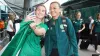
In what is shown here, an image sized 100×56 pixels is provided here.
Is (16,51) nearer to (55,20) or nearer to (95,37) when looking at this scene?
(55,20)

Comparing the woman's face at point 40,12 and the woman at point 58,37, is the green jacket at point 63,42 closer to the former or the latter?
the woman at point 58,37

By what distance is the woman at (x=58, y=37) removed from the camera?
4379 mm

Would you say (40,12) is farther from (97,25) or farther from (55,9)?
(97,25)

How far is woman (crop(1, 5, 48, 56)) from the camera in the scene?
398 centimetres

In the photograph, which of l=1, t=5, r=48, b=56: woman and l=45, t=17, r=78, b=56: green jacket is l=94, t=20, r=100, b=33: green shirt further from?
l=1, t=5, r=48, b=56: woman

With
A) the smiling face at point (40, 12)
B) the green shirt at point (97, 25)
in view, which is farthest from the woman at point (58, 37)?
the green shirt at point (97, 25)

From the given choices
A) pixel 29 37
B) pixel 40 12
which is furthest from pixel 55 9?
pixel 29 37

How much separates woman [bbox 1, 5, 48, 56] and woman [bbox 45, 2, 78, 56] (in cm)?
33

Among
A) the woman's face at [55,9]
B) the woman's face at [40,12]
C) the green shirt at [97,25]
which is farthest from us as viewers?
the green shirt at [97,25]

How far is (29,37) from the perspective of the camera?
4047mm

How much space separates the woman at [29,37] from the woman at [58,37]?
0.33 metres

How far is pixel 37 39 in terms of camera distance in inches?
159

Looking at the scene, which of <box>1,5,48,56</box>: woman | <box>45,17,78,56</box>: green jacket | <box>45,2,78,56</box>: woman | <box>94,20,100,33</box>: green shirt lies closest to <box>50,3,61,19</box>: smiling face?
<box>45,2,78,56</box>: woman

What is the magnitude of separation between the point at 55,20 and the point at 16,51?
888mm
